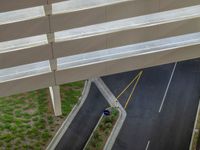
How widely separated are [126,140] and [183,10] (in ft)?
44.9

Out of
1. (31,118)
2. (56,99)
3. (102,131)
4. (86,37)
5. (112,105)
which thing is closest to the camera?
(86,37)

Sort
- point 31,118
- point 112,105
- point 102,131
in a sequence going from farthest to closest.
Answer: point 112,105 → point 31,118 → point 102,131

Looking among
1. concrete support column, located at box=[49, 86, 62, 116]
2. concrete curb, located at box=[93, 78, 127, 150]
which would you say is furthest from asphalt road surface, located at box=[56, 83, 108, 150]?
concrete support column, located at box=[49, 86, 62, 116]

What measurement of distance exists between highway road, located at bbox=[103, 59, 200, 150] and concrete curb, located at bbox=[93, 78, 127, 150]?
0.40 m

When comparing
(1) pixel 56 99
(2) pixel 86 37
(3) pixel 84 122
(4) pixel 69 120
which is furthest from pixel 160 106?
(2) pixel 86 37

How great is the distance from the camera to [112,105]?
37.6m

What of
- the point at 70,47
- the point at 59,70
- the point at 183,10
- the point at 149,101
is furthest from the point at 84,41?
the point at 149,101

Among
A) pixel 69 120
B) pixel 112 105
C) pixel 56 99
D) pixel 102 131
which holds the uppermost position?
pixel 56 99

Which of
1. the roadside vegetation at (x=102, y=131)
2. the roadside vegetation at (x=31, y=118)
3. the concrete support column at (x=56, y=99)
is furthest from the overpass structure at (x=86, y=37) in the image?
the roadside vegetation at (x=102, y=131)

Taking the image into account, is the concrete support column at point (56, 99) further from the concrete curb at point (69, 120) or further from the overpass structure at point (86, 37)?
the overpass structure at point (86, 37)

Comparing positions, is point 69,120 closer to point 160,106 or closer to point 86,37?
point 160,106

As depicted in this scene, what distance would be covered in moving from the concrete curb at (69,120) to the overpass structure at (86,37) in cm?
884

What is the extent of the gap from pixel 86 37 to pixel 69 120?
13.9 metres

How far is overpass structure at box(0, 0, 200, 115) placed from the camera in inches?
894
